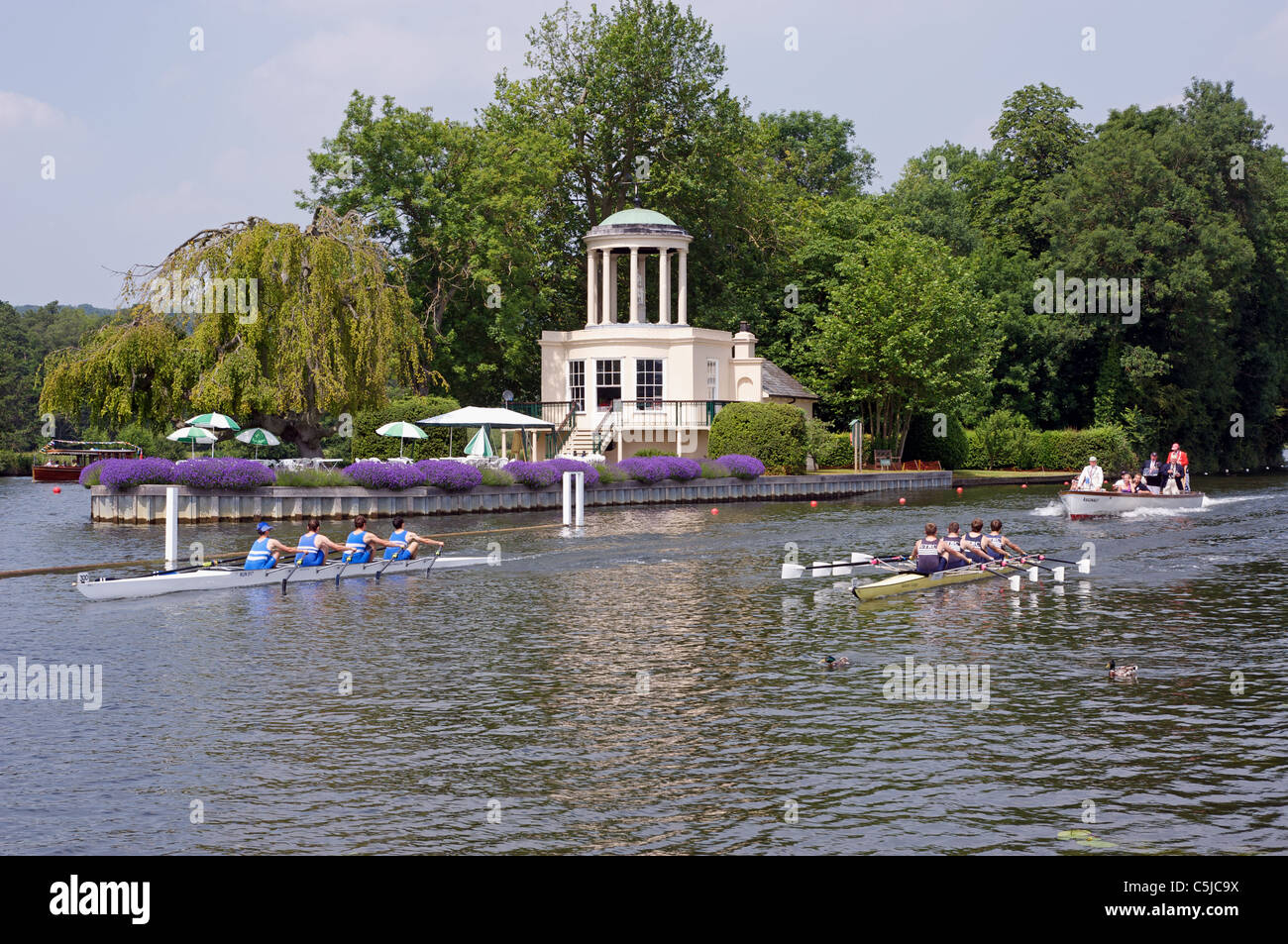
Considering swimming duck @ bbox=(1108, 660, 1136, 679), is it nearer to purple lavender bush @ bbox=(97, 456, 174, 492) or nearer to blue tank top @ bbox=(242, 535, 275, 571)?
blue tank top @ bbox=(242, 535, 275, 571)

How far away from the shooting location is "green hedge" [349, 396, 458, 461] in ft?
164

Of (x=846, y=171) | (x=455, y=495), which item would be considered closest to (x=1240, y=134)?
(x=846, y=171)

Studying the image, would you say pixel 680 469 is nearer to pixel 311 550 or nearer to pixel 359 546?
pixel 359 546

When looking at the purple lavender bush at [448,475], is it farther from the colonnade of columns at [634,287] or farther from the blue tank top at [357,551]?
the colonnade of columns at [634,287]

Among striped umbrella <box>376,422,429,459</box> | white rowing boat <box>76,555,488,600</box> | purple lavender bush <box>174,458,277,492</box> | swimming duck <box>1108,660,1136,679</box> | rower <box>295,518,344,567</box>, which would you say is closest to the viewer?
swimming duck <box>1108,660,1136,679</box>

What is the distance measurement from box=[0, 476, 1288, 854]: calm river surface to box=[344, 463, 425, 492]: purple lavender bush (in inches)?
611

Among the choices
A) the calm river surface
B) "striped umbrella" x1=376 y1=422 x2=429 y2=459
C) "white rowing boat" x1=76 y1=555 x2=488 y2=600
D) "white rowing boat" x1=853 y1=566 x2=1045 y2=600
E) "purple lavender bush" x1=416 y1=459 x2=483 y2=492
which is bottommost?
the calm river surface

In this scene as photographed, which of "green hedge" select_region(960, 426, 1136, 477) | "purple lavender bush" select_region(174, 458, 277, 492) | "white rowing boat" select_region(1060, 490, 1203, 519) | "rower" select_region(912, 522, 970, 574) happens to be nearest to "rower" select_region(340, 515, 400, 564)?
"rower" select_region(912, 522, 970, 574)

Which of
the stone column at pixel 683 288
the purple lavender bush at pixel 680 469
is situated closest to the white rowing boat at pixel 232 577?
the purple lavender bush at pixel 680 469

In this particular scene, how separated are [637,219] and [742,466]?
15435 millimetres

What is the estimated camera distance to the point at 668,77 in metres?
69.8

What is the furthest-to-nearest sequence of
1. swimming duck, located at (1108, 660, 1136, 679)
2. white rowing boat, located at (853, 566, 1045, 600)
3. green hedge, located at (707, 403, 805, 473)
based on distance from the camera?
green hedge, located at (707, 403, 805, 473) → white rowing boat, located at (853, 566, 1045, 600) → swimming duck, located at (1108, 660, 1136, 679)

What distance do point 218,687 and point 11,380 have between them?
101 metres
